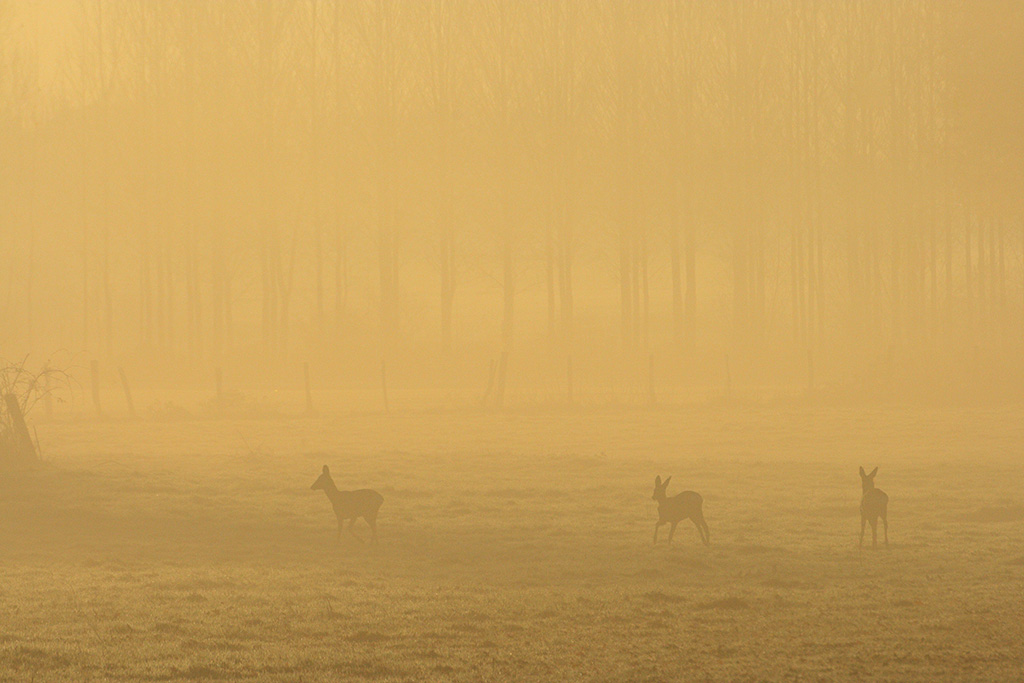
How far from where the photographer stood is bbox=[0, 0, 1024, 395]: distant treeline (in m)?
44.4

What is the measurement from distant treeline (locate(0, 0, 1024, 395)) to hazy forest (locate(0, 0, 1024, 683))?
154 millimetres

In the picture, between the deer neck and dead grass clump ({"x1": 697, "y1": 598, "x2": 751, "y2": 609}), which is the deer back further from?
the deer neck

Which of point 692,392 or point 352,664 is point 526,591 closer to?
point 352,664

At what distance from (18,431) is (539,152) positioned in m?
28.4

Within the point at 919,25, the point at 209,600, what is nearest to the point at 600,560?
the point at 209,600

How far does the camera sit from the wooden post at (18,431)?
18109mm

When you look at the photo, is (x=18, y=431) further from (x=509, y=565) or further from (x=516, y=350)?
(x=516, y=350)

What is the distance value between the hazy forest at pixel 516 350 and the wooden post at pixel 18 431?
9 centimetres

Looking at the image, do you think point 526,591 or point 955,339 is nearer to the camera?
point 526,591

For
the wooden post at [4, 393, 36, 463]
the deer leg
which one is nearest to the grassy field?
the deer leg

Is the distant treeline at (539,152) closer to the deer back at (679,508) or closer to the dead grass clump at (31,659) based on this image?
the deer back at (679,508)

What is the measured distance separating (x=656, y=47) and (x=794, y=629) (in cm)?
3785

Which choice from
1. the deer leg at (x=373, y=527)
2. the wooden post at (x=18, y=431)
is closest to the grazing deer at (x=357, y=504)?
the deer leg at (x=373, y=527)

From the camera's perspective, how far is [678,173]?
45906 millimetres
